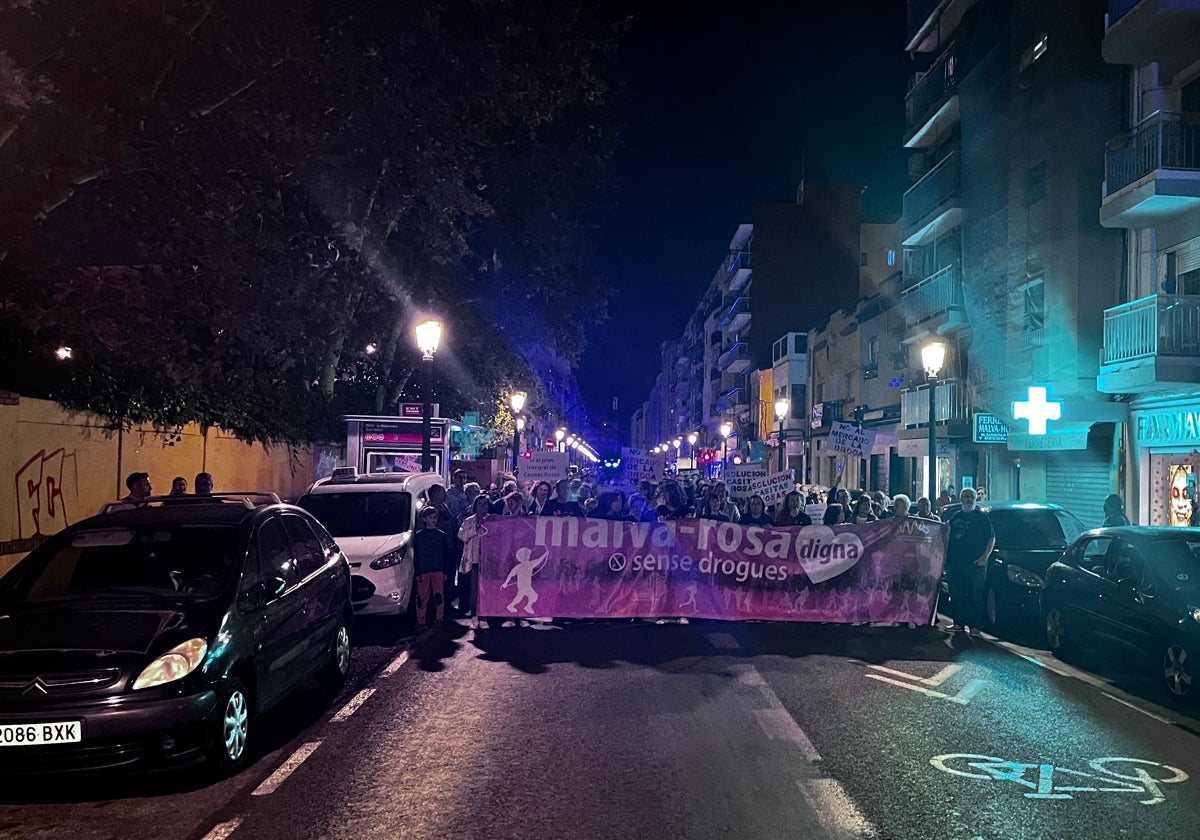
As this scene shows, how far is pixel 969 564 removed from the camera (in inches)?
528

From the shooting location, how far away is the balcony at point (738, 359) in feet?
235

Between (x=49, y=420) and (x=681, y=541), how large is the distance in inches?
347

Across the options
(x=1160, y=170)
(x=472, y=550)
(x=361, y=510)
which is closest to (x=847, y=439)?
(x=1160, y=170)

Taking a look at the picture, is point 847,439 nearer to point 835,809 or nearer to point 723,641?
point 723,641

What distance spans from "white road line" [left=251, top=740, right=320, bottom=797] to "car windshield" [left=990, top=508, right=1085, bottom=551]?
33.2 ft

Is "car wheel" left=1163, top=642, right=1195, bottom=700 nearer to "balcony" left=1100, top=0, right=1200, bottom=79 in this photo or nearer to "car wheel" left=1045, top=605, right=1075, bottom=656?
"car wheel" left=1045, top=605, right=1075, bottom=656

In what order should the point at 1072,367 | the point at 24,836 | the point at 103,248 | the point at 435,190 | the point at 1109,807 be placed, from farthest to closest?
the point at 1072,367, the point at 435,190, the point at 103,248, the point at 1109,807, the point at 24,836

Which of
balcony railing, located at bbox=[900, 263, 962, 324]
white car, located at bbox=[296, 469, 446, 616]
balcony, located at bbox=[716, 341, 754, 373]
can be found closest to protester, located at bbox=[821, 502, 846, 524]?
white car, located at bbox=[296, 469, 446, 616]

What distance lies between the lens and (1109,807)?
5.78m

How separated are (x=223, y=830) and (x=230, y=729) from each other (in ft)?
3.57

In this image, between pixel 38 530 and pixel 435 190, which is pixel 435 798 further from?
pixel 435 190

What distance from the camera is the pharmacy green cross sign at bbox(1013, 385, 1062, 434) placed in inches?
842

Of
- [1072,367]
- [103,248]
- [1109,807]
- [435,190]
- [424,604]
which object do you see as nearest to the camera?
[1109,807]

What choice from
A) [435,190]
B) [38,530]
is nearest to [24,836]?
[38,530]
